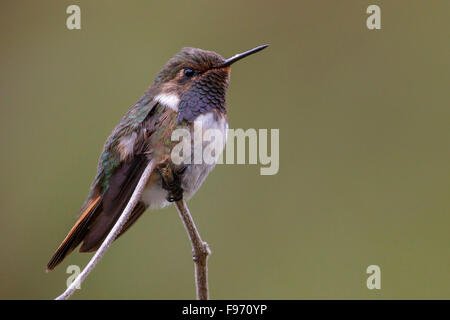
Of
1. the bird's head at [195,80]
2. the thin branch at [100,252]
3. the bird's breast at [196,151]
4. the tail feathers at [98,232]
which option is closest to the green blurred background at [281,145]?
the tail feathers at [98,232]

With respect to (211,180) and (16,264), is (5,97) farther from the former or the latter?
(211,180)

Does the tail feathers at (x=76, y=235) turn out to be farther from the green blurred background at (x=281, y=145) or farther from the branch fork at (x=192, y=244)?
the green blurred background at (x=281, y=145)

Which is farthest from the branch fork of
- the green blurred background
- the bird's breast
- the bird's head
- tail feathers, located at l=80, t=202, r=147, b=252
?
the green blurred background

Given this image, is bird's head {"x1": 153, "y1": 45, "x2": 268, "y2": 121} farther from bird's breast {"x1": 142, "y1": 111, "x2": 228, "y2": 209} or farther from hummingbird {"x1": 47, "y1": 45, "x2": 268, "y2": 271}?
bird's breast {"x1": 142, "y1": 111, "x2": 228, "y2": 209}

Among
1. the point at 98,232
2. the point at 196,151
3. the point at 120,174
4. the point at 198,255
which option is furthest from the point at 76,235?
the point at 198,255

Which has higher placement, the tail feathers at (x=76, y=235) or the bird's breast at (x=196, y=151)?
the bird's breast at (x=196, y=151)

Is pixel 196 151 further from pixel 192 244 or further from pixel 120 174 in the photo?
pixel 192 244
